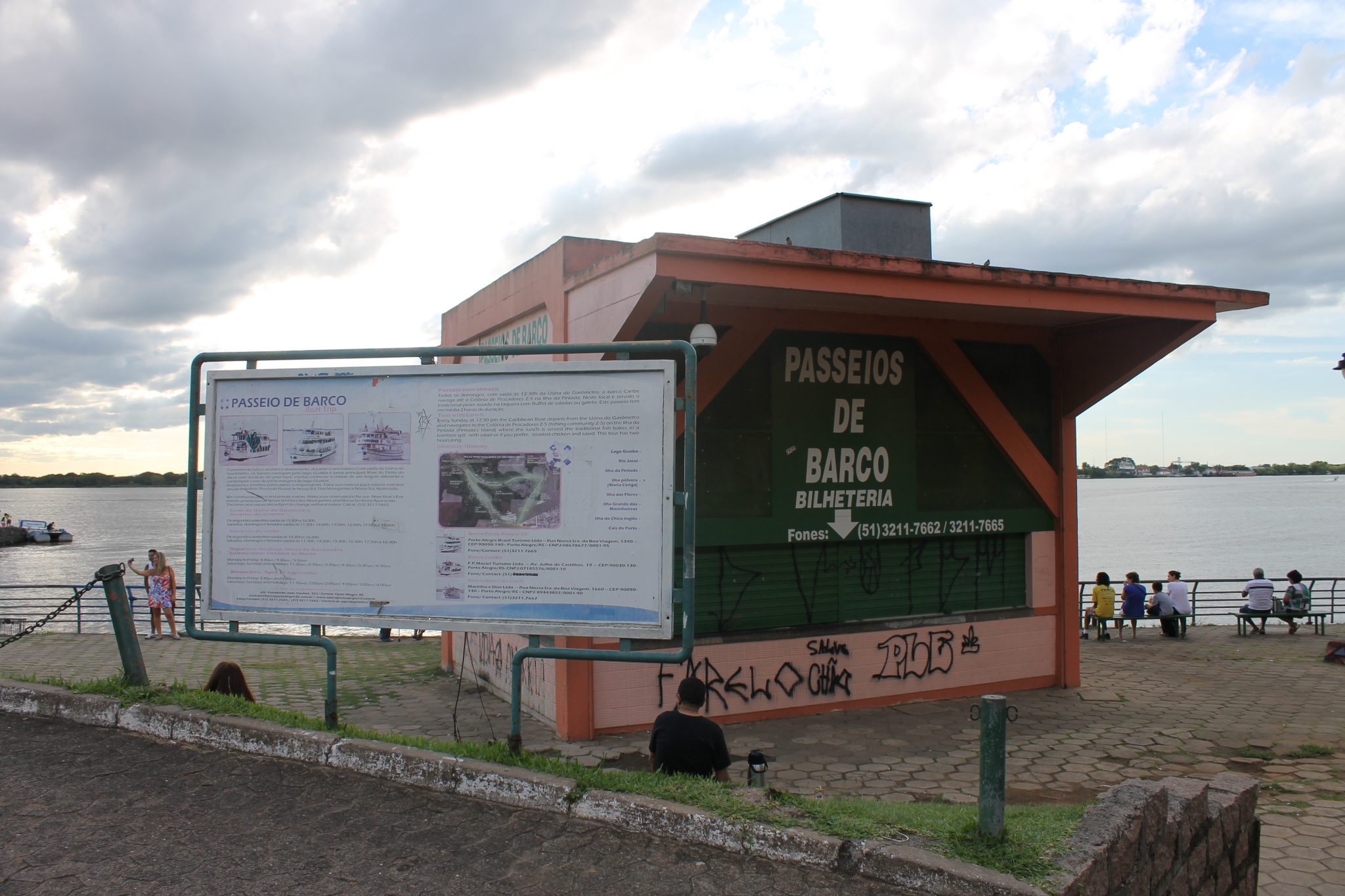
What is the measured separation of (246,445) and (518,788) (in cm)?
242

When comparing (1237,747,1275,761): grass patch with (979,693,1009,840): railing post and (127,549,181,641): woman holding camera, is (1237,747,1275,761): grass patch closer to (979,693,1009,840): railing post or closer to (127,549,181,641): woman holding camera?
(979,693,1009,840): railing post

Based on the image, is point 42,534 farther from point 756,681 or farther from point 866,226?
point 756,681

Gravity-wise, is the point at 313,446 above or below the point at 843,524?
above

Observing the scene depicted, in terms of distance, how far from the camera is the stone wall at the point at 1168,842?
11.7 ft

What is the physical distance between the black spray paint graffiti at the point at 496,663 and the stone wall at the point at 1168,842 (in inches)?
224

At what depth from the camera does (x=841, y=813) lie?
398cm

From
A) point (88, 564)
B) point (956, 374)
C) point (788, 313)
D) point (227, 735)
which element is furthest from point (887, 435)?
point (88, 564)

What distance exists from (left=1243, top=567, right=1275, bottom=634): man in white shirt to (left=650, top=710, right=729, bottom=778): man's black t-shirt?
15.4 m

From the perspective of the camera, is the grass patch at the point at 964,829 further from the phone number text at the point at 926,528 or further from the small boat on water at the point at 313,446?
the phone number text at the point at 926,528

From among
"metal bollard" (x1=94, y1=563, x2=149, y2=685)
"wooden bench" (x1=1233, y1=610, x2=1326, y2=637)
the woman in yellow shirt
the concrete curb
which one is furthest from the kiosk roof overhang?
"wooden bench" (x1=1233, y1=610, x2=1326, y2=637)

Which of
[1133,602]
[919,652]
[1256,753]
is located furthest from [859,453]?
[1133,602]

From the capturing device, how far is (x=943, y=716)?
9055 millimetres

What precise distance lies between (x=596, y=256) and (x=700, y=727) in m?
5.02

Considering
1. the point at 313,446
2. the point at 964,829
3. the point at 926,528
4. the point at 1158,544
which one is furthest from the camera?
the point at 1158,544
